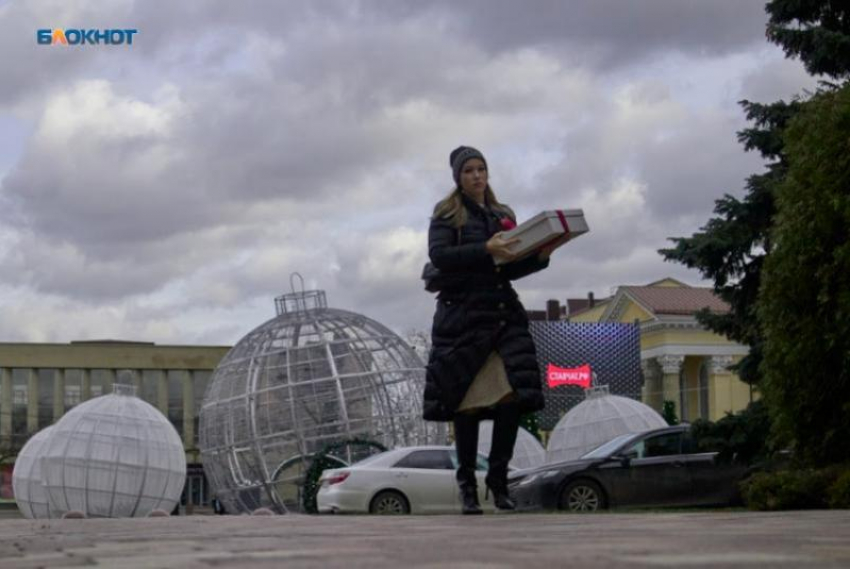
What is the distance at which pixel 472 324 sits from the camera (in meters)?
8.62

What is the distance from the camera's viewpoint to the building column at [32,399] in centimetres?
9569

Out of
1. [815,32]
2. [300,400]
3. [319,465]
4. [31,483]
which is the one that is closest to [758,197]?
[815,32]

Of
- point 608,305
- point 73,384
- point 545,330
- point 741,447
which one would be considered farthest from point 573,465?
point 73,384

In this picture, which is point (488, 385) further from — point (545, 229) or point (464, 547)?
point (464, 547)

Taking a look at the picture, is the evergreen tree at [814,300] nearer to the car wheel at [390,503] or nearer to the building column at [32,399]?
the car wheel at [390,503]

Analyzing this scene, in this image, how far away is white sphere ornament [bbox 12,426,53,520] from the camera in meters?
43.9

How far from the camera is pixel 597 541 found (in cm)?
462

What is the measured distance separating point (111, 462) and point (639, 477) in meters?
26.2

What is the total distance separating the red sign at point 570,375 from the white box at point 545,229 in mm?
70189

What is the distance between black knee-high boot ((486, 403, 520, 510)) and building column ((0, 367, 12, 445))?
295 feet

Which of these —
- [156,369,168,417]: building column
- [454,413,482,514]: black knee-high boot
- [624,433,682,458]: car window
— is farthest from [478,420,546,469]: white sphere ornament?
[156,369,168,417]: building column

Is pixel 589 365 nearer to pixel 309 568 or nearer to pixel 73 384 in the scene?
pixel 73 384

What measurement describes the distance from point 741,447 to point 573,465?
7.05 ft

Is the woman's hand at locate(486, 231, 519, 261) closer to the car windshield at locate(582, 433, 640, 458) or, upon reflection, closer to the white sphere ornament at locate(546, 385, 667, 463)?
the car windshield at locate(582, 433, 640, 458)
